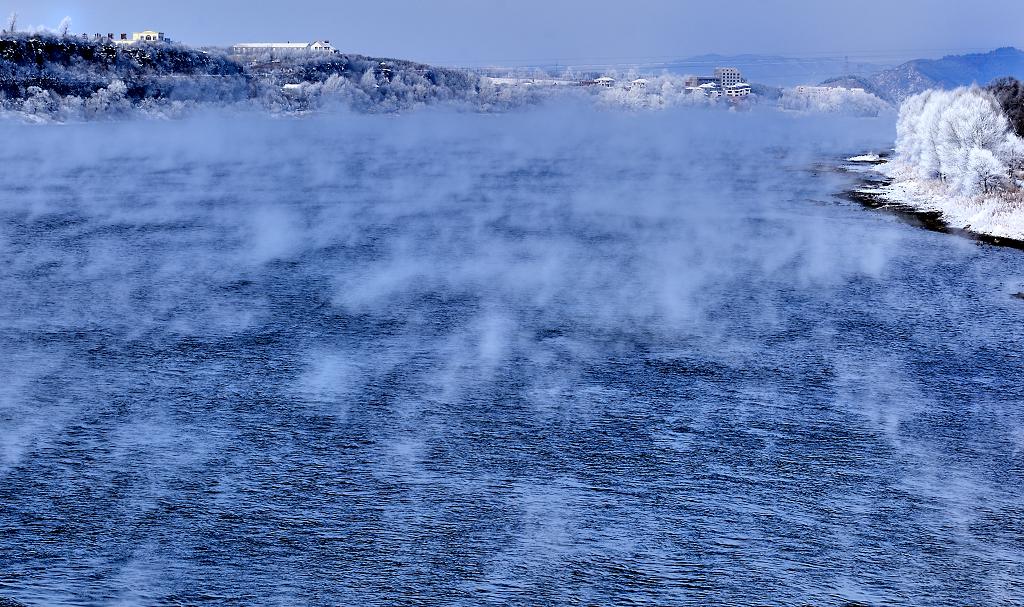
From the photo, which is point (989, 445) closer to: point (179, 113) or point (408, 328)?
point (408, 328)

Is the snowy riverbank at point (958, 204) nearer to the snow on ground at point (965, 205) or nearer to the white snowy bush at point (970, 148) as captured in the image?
the snow on ground at point (965, 205)

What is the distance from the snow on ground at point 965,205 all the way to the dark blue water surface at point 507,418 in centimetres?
479

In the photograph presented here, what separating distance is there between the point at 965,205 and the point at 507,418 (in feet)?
124

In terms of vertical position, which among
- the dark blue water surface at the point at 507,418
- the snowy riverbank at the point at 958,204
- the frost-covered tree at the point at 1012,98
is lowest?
the dark blue water surface at the point at 507,418

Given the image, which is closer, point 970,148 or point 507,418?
point 507,418

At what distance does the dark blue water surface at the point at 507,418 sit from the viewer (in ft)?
47.6

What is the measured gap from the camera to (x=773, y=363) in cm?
2416

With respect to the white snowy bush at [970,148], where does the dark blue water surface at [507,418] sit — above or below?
below

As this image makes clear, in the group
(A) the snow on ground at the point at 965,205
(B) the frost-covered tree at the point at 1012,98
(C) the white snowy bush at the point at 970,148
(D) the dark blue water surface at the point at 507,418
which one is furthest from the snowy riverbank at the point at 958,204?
(B) the frost-covered tree at the point at 1012,98

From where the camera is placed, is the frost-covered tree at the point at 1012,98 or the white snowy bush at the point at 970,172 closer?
the white snowy bush at the point at 970,172

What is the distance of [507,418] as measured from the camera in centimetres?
2036

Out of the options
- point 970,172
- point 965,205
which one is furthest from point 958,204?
point 970,172

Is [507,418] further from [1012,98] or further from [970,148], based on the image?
[1012,98]

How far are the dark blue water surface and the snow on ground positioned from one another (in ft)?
15.7
